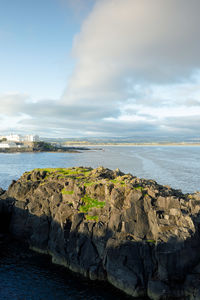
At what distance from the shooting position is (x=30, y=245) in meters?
29.5

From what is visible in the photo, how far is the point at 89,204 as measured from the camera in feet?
94.7

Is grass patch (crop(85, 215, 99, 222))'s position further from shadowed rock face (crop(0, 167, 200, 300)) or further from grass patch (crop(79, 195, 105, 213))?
grass patch (crop(79, 195, 105, 213))

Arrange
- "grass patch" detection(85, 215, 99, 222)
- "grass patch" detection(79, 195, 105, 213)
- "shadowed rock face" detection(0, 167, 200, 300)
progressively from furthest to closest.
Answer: "grass patch" detection(79, 195, 105, 213) < "grass patch" detection(85, 215, 99, 222) < "shadowed rock face" detection(0, 167, 200, 300)

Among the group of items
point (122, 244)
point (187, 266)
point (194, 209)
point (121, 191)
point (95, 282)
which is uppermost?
point (121, 191)

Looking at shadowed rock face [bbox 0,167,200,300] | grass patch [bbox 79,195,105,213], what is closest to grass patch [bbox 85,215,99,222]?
shadowed rock face [bbox 0,167,200,300]

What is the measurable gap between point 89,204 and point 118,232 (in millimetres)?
6310

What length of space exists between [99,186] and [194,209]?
38.6 feet

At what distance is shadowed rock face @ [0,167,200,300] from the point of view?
68.0 feet

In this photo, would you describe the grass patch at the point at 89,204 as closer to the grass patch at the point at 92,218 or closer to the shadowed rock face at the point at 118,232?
the shadowed rock face at the point at 118,232

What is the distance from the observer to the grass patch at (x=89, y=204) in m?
28.2

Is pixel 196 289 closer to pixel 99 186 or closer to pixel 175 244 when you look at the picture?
pixel 175 244

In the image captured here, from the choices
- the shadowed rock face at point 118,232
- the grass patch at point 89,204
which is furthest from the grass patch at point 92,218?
the grass patch at point 89,204

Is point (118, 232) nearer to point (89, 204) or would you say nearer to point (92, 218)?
point (92, 218)

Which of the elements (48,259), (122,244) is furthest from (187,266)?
(48,259)
